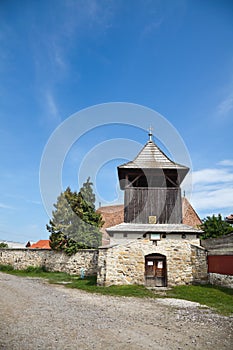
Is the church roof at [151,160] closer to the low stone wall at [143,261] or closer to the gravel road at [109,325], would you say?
the low stone wall at [143,261]

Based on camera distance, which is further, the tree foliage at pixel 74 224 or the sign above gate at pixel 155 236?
the tree foliage at pixel 74 224

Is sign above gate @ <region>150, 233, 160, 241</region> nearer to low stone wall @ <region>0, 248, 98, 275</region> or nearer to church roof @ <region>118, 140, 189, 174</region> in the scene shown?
church roof @ <region>118, 140, 189, 174</region>

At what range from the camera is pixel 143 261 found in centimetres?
1151

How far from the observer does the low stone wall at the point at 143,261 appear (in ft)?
36.9

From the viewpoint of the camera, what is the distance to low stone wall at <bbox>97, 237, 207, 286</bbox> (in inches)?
442

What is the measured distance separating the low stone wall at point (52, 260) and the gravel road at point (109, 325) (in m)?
8.65

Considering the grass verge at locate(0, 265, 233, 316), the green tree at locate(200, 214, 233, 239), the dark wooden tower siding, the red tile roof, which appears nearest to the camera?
the grass verge at locate(0, 265, 233, 316)

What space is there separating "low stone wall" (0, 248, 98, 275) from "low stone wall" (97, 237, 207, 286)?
4.91 metres

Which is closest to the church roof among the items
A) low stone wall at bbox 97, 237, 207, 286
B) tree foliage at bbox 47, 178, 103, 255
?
low stone wall at bbox 97, 237, 207, 286

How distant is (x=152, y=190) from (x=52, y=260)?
8485 millimetres

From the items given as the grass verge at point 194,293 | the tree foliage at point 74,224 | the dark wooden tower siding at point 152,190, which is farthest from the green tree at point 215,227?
the tree foliage at point 74,224

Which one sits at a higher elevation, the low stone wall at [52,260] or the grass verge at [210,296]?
the low stone wall at [52,260]

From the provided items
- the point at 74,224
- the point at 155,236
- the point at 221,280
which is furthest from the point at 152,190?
the point at 74,224

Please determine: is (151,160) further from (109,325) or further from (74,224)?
(109,325)
